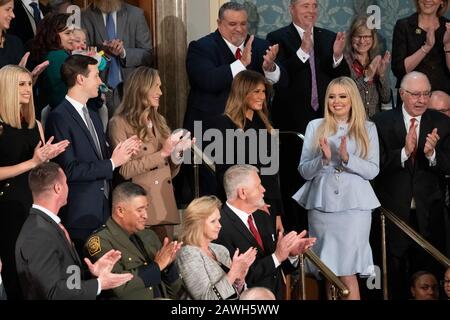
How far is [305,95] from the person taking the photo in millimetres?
10148

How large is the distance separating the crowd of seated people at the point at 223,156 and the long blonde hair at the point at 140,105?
12mm

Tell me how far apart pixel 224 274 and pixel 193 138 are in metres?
1.35

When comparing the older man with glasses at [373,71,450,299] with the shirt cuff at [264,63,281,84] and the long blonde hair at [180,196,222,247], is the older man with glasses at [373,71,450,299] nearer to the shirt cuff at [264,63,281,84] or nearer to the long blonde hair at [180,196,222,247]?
the shirt cuff at [264,63,281,84]

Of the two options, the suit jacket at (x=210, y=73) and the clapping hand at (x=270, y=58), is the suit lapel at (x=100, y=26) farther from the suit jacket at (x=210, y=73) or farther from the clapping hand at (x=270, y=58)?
the clapping hand at (x=270, y=58)

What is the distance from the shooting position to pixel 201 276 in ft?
26.4

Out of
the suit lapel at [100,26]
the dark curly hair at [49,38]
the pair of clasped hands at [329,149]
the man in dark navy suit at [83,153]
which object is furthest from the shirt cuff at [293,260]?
the suit lapel at [100,26]

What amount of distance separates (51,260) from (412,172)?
3.09 m

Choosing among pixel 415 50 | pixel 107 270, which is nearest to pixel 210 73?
pixel 415 50

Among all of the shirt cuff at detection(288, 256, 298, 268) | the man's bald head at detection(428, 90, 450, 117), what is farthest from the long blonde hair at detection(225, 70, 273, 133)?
the man's bald head at detection(428, 90, 450, 117)

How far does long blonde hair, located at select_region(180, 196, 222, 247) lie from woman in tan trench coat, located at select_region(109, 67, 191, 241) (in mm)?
831

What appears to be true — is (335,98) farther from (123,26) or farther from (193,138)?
(123,26)

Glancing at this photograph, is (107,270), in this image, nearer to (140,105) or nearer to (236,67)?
(140,105)

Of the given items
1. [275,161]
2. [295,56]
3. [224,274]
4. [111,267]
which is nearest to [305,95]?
[295,56]

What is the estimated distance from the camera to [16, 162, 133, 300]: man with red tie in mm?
7469
